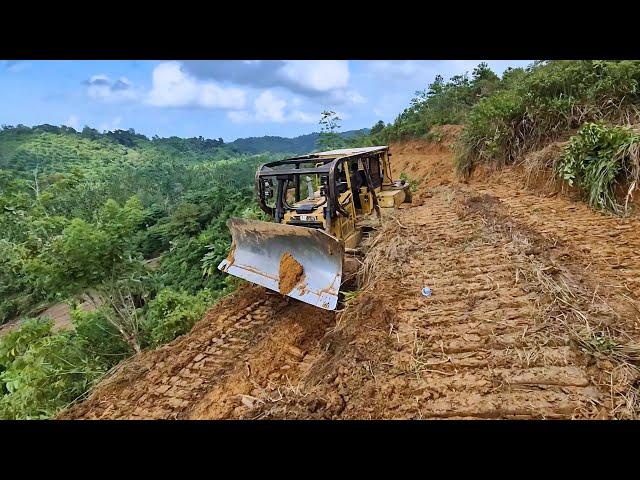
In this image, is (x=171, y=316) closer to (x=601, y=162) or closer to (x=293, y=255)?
(x=293, y=255)

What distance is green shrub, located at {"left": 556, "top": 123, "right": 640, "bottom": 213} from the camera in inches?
220

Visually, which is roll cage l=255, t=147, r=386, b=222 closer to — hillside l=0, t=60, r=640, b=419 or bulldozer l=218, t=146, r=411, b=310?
bulldozer l=218, t=146, r=411, b=310

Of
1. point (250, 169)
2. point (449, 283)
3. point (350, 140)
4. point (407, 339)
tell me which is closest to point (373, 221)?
point (449, 283)

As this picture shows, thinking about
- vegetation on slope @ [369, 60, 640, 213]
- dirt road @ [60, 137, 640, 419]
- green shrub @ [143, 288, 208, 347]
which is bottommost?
green shrub @ [143, 288, 208, 347]

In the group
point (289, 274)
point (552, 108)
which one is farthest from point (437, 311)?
point (552, 108)

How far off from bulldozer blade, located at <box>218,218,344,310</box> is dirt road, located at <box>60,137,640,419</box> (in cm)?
38

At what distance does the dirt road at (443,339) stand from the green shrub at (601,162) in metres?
0.35

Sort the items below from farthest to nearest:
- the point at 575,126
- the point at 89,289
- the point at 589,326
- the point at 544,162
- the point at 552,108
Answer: the point at 552,108, the point at 575,126, the point at 544,162, the point at 89,289, the point at 589,326

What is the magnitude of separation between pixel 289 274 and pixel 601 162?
473 cm

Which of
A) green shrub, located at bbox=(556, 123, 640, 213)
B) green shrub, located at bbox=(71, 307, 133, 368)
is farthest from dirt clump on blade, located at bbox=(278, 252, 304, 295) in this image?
green shrub, located at bbox=(556, 123, 640, 213)

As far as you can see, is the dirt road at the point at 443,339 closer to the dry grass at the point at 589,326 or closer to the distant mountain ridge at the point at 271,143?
the dry grass at the point at 589,326

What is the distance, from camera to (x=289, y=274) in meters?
5.20

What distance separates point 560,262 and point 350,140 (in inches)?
843
